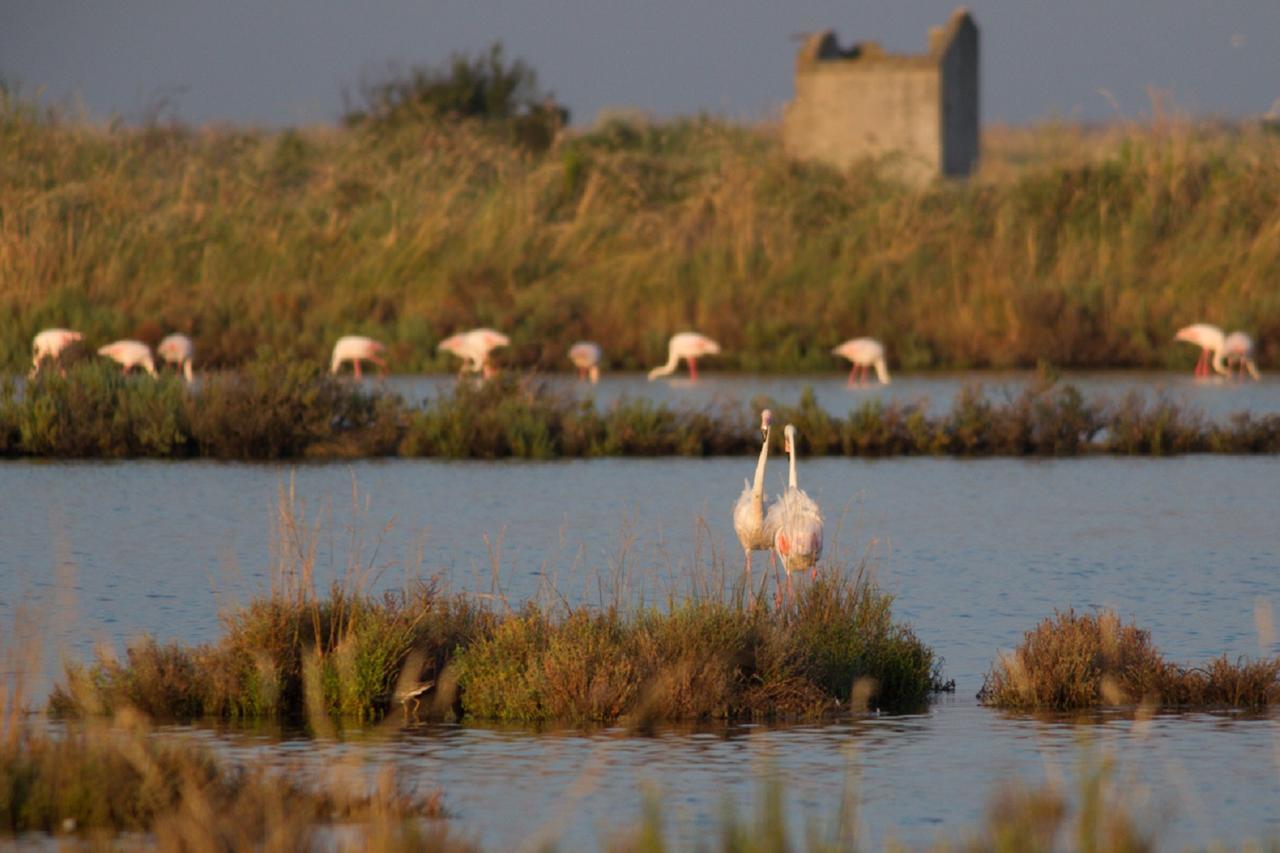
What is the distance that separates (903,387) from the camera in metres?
26.1

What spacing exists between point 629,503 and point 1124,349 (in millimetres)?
14773

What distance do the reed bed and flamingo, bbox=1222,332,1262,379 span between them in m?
18.5

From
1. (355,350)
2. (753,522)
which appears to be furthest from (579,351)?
(753,522)

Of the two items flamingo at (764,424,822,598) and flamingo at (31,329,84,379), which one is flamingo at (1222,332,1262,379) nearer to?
flamingo at (31,329,84,379)

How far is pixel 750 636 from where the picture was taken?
9070mm

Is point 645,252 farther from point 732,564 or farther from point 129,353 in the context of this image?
point 732,564

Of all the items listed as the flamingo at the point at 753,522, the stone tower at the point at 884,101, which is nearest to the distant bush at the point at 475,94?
the stone tower at the point at 884,101

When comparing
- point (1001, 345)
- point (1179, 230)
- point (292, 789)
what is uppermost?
point (1179, 230)

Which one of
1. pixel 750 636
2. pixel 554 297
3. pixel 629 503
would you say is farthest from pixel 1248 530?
pixel 554 297

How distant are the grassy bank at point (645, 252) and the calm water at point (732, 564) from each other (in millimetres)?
10429

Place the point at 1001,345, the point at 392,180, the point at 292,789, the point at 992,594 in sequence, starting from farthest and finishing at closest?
the point at 392,180, the point at 1001,345, the point at 992,594, the point at 292,789

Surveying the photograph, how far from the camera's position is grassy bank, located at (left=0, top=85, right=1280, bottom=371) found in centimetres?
2925

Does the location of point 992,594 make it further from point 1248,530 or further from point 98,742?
point 98,742

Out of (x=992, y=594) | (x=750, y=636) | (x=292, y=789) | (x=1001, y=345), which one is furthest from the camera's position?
(x=1001, y=345)
